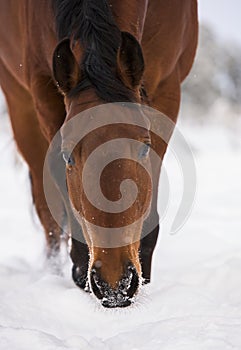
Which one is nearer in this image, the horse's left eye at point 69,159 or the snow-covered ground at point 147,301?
the snow-covered ground at point 147,301

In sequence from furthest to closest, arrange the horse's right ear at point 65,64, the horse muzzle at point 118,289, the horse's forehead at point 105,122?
the horse's right ear at point 65,64, the horse's forehead at point 105,122, the horse muzzle at point 118,289

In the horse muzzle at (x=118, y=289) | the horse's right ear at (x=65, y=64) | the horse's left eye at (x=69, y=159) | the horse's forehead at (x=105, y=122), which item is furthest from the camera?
the horse's right ear at (x=65, y=64)

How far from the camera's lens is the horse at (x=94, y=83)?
2617 millimetres

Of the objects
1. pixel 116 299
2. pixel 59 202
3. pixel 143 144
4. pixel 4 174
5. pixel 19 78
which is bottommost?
pixel 4 174

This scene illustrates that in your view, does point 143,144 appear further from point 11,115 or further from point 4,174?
point 4,174

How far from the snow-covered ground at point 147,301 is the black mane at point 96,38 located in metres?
0.93

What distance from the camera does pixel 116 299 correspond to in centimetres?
257

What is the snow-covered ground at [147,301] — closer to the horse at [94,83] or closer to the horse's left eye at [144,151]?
the horse at [94,83]

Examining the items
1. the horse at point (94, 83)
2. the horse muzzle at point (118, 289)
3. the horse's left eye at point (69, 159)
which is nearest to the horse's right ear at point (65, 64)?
the horse at point (94, 83)

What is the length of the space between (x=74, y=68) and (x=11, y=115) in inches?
75.4

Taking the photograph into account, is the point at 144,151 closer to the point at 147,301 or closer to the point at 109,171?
the point at 109,171

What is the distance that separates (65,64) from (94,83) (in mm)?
206

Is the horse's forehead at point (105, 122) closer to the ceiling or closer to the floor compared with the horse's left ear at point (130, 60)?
closer to the floor

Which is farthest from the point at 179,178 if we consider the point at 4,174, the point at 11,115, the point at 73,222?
the point at 73,222
